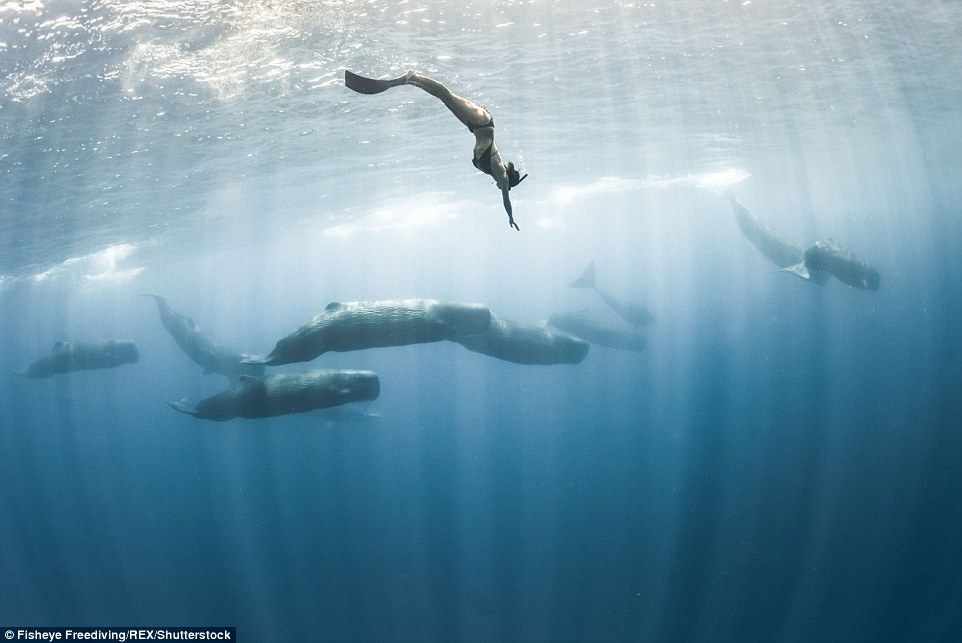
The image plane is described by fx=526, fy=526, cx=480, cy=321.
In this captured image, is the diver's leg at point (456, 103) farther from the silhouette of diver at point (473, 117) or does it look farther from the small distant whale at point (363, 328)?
the small distant whale at point (363, 328)

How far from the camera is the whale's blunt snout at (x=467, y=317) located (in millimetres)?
9102

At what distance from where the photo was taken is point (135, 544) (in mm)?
18328

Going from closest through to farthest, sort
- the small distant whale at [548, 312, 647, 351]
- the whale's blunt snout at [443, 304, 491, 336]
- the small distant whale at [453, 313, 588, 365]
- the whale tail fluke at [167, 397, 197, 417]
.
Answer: the whale tail fluke at [167, 397, 197, 417]
the whale's blunt snout at [443, 304, 491, 336]
the small distant whale at [453, 313, 588, 365]
the small distant whale at [548, 312, 647, 351]

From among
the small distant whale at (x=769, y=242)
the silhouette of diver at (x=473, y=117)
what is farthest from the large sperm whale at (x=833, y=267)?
the silhouette of diver at (x=473, y=117)

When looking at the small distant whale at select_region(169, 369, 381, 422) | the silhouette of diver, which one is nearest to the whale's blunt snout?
the small distant whale at select_region(169, 369, 381, 422)

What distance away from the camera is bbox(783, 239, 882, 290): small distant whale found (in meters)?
A: 14.9

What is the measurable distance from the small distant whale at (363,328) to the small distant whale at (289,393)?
0.37 meters

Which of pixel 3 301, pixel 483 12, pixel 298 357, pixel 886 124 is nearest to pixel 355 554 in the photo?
pixel 298 357

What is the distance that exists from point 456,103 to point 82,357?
72.8 ft

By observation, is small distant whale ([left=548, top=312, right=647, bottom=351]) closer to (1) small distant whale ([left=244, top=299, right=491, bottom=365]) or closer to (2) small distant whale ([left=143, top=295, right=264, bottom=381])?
(1) small distant whale ([left=244, top=299, right=491, bottom=365])

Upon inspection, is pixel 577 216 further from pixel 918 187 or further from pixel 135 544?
pixel 135 544

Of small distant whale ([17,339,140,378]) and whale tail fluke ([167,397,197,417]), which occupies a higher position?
whale tail fluke ([167,397,197,417])

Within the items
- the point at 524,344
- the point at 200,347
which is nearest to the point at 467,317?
the point at 524,344

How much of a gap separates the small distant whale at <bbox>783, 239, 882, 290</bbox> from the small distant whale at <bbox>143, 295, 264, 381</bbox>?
62.1 ft
